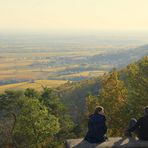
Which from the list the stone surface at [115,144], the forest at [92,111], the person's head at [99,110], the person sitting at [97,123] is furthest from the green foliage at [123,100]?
the person's head at [99,110]

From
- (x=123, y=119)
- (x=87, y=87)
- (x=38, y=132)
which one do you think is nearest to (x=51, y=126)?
(x=38, y=132)

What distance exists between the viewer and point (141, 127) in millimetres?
17141

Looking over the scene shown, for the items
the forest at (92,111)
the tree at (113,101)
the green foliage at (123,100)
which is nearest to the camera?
the green foliage at (123,100)

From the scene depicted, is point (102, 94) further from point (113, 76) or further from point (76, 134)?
point (76, 134)

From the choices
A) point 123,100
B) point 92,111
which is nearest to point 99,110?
point 123,100

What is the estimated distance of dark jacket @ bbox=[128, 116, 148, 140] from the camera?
56.2ft

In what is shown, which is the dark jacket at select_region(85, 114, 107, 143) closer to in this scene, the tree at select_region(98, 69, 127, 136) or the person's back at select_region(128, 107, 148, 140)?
the person's back at select_region(128, 107, 148, 140)

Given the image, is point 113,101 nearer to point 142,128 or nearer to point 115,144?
point 115,144

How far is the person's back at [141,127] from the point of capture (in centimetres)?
1714

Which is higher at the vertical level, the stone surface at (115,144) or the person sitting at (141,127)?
the person sitting at (141,127)

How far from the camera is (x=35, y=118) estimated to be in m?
37.8

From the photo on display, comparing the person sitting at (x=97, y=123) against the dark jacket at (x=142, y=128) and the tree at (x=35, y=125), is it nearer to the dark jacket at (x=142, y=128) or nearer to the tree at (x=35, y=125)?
the dark jacket at (x=142, y=128)

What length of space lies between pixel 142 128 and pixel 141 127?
0.19 feet

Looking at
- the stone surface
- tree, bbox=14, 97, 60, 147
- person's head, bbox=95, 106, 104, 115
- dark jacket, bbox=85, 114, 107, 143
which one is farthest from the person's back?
tree, bbox=14, 97, 60, 147
